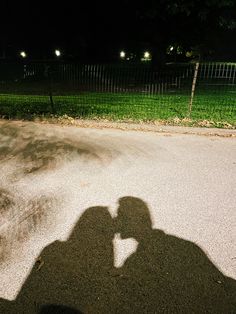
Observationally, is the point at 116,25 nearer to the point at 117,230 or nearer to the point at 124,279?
the point at 117,230

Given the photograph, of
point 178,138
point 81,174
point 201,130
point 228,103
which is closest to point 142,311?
point 81,174

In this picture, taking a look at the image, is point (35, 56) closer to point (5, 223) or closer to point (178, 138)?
point (178, 138)

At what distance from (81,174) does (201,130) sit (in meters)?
4.38

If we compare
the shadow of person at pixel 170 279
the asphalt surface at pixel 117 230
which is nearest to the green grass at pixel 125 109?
the asphalt surface at pixel 117 230

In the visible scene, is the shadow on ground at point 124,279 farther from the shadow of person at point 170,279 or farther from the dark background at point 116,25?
the dark background at point 116,25

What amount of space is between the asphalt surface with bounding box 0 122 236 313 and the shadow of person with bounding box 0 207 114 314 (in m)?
0.01

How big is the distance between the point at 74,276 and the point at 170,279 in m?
1.01

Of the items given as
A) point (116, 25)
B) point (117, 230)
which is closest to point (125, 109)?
point (117, 230)

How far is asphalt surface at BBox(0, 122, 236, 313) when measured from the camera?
10.1ft

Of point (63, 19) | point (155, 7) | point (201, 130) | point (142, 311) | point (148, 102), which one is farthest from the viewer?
point (63, 19)

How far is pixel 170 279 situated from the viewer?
3.28 metres

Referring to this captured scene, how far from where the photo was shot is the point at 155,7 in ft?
75.0

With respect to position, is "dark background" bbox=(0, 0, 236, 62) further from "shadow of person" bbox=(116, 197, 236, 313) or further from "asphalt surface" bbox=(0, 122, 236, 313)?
"shadow of person" bbox=(116, 197, 236, 313)

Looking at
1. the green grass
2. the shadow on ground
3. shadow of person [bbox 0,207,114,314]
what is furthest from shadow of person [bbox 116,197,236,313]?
the green grass
